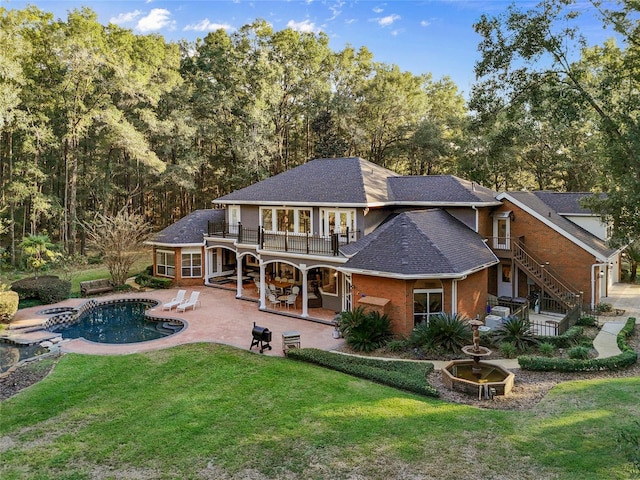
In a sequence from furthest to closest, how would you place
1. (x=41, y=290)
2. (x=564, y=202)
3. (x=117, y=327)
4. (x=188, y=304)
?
(x=564, y=202)
(x=41, y=290)
(x=188, y=304)
(x=117, y=327)

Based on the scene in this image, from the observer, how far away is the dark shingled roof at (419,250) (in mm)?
15641

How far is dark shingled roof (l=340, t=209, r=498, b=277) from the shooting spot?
51.3 feet

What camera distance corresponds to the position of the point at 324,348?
1496 cm

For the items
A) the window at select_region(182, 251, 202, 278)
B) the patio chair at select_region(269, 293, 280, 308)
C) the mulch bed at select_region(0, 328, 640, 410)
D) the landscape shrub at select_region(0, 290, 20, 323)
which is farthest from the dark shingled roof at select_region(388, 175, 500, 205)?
the landscape shrub at select_region(0, 290, 20, 323)

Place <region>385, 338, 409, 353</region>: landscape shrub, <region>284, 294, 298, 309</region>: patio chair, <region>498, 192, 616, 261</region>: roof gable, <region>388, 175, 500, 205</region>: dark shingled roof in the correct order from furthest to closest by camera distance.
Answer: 1. <region>388, 175, 500, 205</region>: dark shingled roof
2. <region>284, 294, 298, 309</region>: patio chair
3. <region>498, 192, 616, 261</region>: roof gable
4. <region>385, 338, 409, 353</region>: landscape shrub

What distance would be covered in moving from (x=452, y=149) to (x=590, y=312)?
2572 centimetres

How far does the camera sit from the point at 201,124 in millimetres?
39062

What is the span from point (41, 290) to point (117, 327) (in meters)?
5.66

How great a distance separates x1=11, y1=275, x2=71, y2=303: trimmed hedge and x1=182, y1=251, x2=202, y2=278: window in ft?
21.1

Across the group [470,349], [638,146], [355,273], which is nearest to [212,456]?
[470,349]

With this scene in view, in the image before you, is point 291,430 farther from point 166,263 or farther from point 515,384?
point 166,263

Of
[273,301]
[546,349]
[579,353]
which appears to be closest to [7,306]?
[273,301]

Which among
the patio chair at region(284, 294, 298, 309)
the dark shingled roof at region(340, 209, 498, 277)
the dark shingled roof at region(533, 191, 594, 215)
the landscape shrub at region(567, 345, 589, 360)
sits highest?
the dark shingled roof at region(533, 191, 594, 215)

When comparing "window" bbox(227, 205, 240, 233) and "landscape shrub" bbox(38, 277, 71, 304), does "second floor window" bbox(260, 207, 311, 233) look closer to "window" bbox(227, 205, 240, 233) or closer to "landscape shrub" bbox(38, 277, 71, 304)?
"window" bbox(227, 205, 240, 233)
